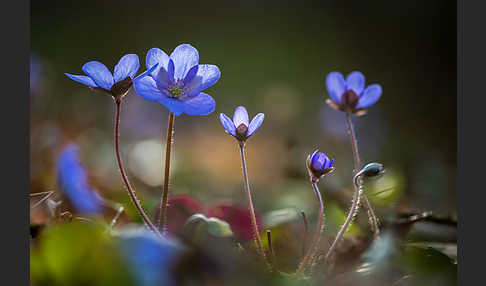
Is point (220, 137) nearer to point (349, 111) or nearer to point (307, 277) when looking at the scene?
point (349, 111)

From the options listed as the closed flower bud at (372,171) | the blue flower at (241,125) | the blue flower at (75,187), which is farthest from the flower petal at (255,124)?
the blue flower at (75,187)

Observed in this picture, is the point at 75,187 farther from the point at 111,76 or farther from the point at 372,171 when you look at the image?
the point at 372,171

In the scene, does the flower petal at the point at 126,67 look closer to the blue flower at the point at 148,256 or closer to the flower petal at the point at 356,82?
the blue flower at the point at 148,256

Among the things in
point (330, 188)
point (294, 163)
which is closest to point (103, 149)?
point (294, 163)

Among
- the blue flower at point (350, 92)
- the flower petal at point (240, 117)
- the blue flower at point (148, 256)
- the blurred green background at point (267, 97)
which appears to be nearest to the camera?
the blue flower at point (148, 256)

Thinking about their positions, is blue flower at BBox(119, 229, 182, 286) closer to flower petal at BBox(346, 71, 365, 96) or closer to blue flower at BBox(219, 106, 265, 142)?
blue flower at BBox(219, 106, 265, 142)

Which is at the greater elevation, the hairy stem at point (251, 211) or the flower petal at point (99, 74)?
the flower petal at point (99, 74)

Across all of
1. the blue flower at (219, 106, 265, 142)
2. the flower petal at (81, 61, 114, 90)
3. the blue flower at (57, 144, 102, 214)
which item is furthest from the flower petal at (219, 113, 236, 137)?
the blue flower at (57, 144, 102, 214)
